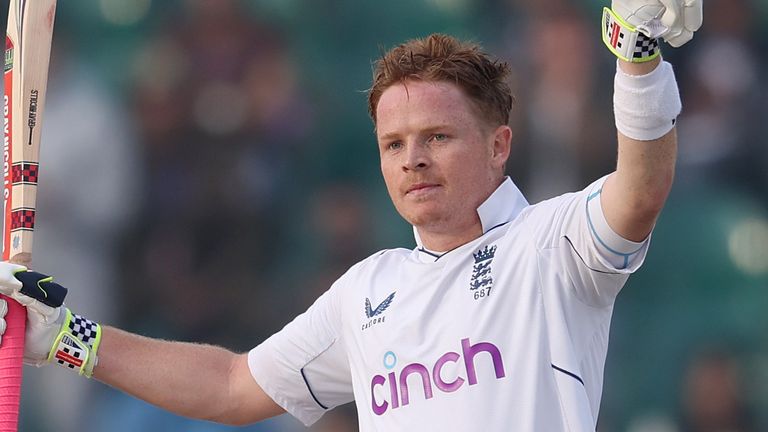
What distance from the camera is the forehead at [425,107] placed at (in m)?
3.43

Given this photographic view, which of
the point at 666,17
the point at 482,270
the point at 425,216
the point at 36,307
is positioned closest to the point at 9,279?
the point at 36,307

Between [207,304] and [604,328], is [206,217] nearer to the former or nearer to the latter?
[207,304]

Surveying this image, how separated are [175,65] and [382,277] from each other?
3.33 metres

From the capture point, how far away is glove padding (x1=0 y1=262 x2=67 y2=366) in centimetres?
351

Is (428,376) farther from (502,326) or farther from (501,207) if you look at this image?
(501,207)

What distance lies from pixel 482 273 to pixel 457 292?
8cm

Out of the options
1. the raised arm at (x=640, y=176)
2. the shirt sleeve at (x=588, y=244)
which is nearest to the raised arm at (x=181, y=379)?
the shirt sleeve at (x=588, y=244)

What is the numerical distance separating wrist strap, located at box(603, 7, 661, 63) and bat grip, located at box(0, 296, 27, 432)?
6.12ft

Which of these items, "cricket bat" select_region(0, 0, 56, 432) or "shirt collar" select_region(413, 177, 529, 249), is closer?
"shirt collar" select_region(413, 177, 529, 249)

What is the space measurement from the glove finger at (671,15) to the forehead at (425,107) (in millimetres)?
826

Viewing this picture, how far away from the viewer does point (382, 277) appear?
11.8ft

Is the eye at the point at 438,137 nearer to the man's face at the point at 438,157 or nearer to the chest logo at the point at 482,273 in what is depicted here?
the man's face at the point at 438,157

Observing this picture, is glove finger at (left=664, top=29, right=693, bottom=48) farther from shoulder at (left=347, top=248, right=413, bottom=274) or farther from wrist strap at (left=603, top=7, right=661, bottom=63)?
shoulder at (left=347, top=248, right=413, bottom=274)

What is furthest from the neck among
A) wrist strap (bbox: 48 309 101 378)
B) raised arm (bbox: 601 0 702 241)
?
wrist strap (bbox: 48 309 101 378)
